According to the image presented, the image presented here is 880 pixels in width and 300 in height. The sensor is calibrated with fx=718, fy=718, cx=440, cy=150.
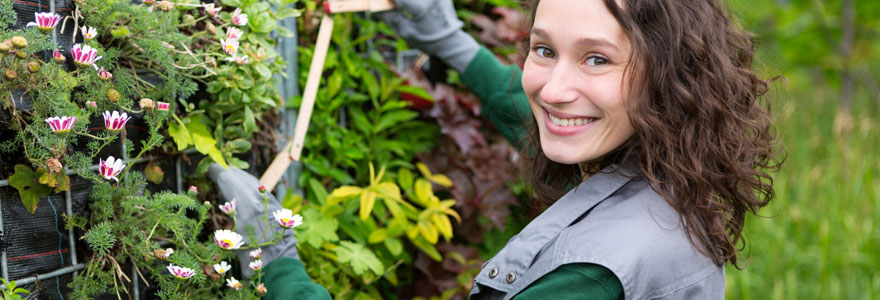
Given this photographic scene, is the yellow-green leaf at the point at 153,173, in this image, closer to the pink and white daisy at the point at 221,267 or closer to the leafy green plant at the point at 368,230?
the pink and white daisy at the point at 221,267

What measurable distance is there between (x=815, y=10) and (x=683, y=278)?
14.0 ft

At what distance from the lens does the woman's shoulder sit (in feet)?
3.40

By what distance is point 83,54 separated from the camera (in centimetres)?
108

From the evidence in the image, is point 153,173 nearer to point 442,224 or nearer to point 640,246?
point 442,224

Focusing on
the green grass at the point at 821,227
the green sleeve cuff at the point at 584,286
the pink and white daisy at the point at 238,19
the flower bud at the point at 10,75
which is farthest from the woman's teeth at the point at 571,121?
the green grass at the point at 821,227

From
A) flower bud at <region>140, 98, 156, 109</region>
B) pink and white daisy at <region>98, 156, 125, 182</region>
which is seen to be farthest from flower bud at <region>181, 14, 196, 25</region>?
pink and white daisy at <region>98, 156, 125, 182</region>

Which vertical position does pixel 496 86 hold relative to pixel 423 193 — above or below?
above

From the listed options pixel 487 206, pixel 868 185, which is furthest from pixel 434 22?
pixel 868 185

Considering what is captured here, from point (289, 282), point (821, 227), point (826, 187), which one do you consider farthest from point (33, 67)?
point (826, 187)

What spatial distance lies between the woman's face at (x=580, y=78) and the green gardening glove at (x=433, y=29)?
66 centimetres

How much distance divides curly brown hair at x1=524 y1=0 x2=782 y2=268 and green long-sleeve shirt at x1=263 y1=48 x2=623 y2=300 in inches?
7.4

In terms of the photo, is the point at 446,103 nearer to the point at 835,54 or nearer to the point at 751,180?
the point at 751,180

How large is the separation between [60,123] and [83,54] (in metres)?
0.11

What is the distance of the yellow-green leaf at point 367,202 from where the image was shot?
1.72m
